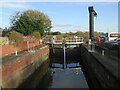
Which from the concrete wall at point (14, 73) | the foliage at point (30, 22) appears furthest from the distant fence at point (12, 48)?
the foliage at point (30, 22)

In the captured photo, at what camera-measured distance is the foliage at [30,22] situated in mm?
80250

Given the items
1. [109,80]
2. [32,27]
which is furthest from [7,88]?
[32,27]

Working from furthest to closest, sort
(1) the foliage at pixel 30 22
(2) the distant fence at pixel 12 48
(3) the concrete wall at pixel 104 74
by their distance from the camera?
(1) the foliage at pixel 30 22 → (2) the distant fence at pixel 12 48 → (3) the concrete wall at pixel 104 74

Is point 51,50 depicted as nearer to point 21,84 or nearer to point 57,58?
point 57,58

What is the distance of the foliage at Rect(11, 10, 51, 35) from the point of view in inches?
3159

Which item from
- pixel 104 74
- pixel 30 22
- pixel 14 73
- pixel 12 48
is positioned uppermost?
pixel 30 22

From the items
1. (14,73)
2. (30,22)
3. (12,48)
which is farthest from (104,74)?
(30,22)

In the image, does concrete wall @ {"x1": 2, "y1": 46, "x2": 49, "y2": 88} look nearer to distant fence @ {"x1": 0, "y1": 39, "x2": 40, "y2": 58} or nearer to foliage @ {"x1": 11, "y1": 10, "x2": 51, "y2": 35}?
distant fence @ {"x1": 0, "y1": 39, "x2": 40, "y2": 58}

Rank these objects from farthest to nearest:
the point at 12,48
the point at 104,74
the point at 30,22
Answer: the point at 30,22 < the point at 12,48 < the point at 104,74

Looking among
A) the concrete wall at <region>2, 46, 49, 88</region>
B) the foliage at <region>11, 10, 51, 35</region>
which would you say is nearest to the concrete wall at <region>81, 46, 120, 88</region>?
the concrete wall at <region>2, 46, 49, 88</region>

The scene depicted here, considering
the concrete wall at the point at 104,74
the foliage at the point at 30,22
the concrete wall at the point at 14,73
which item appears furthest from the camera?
the foliage at the point at 30,22

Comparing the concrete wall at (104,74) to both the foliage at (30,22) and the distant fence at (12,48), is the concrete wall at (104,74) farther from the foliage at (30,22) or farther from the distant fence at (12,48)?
the foliage at (30,22)

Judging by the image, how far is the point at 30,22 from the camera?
81500 mm

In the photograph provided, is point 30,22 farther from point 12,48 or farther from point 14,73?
point 14,73
